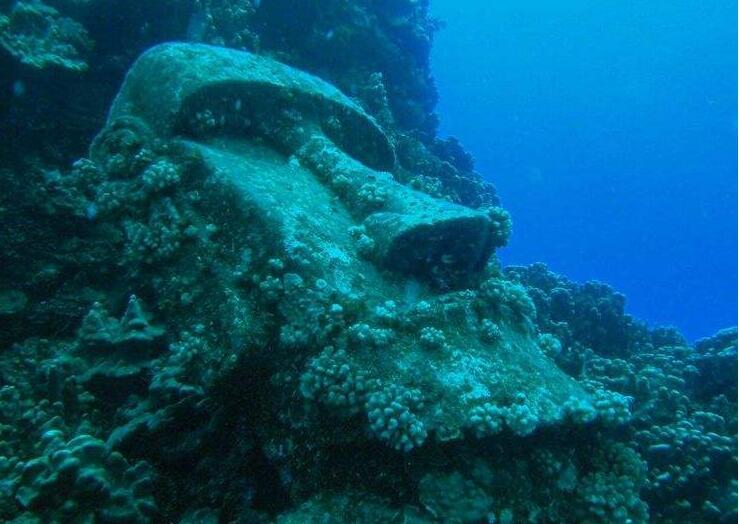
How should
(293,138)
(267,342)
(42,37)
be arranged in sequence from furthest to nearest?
(42,37)
(293,138)
(267,342)

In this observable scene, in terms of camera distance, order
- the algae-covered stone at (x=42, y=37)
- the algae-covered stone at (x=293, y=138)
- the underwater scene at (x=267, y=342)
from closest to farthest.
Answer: the underwater scene at (x=267, y=342)
the algae-covered stone at (x=293, y=138)
the algae-covered stone at (x=42, y=37)

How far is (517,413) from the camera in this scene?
4.32 m

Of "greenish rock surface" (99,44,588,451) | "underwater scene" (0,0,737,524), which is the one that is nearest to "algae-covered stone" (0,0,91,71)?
"underwater scene" (0,0,737,524)

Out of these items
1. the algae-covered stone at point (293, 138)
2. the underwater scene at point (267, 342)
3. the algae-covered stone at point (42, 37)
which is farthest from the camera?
the algae-covered stone at point (42, 37)

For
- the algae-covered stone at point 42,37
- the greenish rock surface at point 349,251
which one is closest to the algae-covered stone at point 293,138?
the greenish rock surface at point 349,251

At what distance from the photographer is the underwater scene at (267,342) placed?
4.23 m

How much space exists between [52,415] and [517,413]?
176 inches

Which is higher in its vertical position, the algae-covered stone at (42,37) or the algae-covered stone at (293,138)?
the algae-covered stone at (293,138)

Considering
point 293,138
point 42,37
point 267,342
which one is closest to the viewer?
point 267,342

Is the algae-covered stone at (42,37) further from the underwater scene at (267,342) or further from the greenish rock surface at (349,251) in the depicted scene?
the greenish rock surface at (349,251)

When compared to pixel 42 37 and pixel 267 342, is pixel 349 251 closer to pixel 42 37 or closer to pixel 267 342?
pixel 267 342

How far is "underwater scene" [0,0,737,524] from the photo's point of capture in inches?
167

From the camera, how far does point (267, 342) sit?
16.0ft

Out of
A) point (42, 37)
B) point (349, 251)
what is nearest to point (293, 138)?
point (349, 251)
